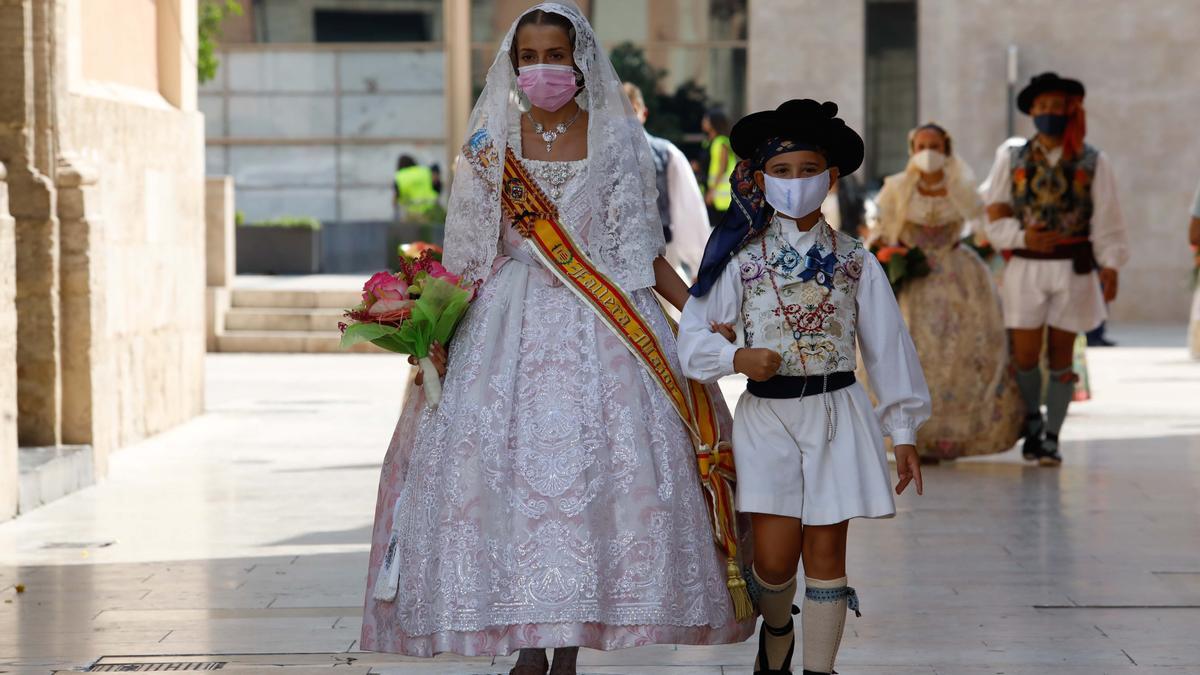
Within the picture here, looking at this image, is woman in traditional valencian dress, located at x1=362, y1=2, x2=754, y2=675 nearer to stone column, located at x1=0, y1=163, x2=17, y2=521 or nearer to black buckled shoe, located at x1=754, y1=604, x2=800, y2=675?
black buckled shoe, located at x1=754, y1=604, x2=800, y2=675

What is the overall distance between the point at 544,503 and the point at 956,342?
18.6 ft

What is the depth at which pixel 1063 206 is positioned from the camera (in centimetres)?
991

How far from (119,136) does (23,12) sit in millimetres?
1944

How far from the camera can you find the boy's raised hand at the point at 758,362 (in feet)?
15.8

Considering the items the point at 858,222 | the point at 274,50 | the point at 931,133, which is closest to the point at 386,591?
the point at 931,133

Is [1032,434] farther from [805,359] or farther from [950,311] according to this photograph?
[805,359]

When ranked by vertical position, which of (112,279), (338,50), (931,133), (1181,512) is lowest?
(1181,512)

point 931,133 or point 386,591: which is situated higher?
point 931,133

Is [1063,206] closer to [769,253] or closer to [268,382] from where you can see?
[769,253]

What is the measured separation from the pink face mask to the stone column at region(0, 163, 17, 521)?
3.75 m

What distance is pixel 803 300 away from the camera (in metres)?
4.95

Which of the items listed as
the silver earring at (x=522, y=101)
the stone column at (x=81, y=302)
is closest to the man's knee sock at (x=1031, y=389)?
the stone column at (x=81, y=302)

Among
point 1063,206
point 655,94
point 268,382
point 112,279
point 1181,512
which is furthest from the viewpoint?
point 655,94

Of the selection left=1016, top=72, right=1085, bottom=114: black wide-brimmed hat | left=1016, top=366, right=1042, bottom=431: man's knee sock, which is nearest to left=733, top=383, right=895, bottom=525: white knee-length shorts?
left=1016, top=72, right=1085, bottom=114: black wide-brimmed hat
